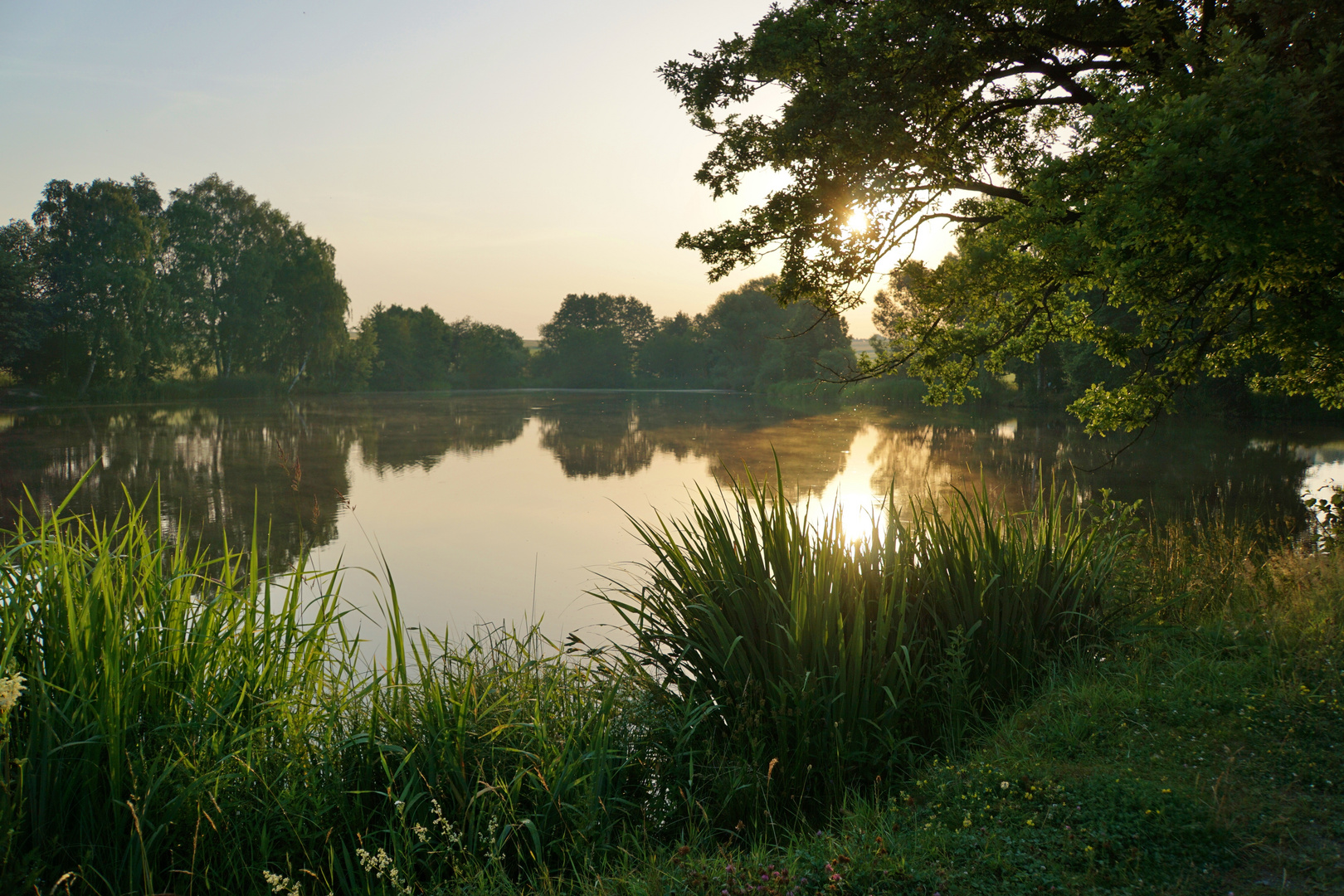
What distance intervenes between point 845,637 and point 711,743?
98 centimetres

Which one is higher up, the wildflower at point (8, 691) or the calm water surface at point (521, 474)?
the wildflower at point (8, 691)

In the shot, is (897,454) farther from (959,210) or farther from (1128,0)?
(1128,0)

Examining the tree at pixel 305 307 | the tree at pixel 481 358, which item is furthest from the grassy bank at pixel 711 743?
the tree at pixel 481 358

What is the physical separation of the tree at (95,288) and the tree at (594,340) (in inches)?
1947

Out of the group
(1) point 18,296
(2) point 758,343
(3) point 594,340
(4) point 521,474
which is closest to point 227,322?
(1) point 18,296

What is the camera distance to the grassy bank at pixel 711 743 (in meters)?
2.56

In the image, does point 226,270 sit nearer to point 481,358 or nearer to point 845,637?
point 481,358

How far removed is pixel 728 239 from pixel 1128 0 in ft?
16.6

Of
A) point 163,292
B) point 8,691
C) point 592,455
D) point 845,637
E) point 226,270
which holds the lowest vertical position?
point 592,455

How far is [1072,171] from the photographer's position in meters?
7.14

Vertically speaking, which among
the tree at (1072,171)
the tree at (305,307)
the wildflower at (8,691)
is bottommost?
the wildflower at (8,691)

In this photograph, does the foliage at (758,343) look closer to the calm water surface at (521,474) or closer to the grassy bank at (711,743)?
the calm water surface at (521,474)

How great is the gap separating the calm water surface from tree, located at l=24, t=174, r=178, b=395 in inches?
345

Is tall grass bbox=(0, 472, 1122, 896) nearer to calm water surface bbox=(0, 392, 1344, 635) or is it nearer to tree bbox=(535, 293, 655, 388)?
calm water surface bbox=(0, 392, 1344, 635)
